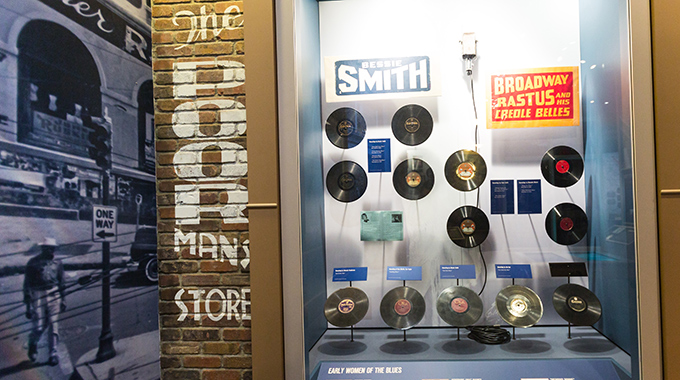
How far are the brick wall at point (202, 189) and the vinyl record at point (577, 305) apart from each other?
6.57ft

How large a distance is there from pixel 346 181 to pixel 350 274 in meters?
0.64

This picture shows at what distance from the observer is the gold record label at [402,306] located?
2.68 meters

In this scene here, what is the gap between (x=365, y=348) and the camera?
2.59m

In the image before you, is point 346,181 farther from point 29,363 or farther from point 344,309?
point 29,363

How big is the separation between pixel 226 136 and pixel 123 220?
Answer: 785 mm

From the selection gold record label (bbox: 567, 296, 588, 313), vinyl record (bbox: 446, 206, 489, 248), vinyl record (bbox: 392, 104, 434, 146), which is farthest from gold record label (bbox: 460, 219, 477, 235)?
gold record label (bbox: 567, 296, 588, 313)

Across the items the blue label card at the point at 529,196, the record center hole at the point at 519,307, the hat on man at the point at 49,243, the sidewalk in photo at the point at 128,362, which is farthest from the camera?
the blue label card at the point at 529,196

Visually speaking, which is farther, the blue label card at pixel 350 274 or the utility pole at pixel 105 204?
the blue label card at pixel 350 274

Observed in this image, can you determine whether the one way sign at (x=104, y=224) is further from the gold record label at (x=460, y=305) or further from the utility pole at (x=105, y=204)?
the gold record label at (x=460, y=305)

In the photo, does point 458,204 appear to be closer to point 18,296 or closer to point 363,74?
point 363,74

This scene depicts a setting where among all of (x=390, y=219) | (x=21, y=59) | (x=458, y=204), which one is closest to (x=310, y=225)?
(x=390, y=219)

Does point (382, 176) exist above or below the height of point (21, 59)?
below

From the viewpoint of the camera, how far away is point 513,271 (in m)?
2.74

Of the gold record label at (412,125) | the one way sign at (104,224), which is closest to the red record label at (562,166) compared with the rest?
the gold record label at (412,125)
